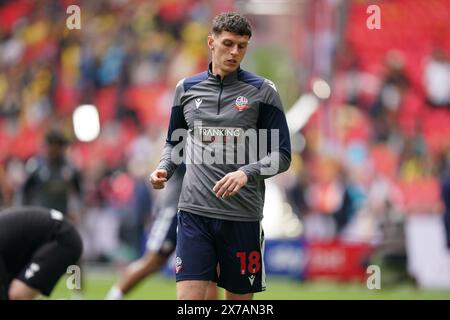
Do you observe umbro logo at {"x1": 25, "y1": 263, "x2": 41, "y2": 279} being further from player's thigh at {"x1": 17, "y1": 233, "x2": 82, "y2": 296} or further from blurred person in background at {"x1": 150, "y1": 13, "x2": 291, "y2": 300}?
blurred person in background at {"x1": 150, "y1": 13, "x2": 291, "y2": 300}

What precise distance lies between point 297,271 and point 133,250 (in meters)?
4.80

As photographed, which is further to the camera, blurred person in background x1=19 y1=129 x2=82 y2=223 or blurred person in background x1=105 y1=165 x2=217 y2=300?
blurred person in background x1=19 y1=129 x2=82 y2=223

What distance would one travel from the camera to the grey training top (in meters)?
7.90

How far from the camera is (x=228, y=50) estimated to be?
7.93 m

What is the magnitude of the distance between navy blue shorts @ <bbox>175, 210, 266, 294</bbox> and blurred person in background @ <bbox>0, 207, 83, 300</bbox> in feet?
6.48

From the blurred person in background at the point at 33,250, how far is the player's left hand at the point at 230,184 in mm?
2565

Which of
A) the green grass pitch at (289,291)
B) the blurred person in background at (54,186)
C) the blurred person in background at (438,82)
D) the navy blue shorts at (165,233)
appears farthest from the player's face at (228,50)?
the blurred person in background at (438,82)

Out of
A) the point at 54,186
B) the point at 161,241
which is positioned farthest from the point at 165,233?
the point at 54,186

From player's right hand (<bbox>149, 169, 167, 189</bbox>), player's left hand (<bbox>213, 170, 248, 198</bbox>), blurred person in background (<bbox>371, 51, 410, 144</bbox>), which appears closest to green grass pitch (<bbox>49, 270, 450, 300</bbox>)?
player's right hand (<bbox>149, 169, 167, 189</bbox>)

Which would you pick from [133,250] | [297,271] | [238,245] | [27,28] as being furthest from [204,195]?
[27,28]

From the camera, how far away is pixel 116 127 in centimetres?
→ 2730

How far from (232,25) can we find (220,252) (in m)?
1.62

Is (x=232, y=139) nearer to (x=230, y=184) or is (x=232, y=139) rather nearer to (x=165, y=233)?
(x=230, y=184)
